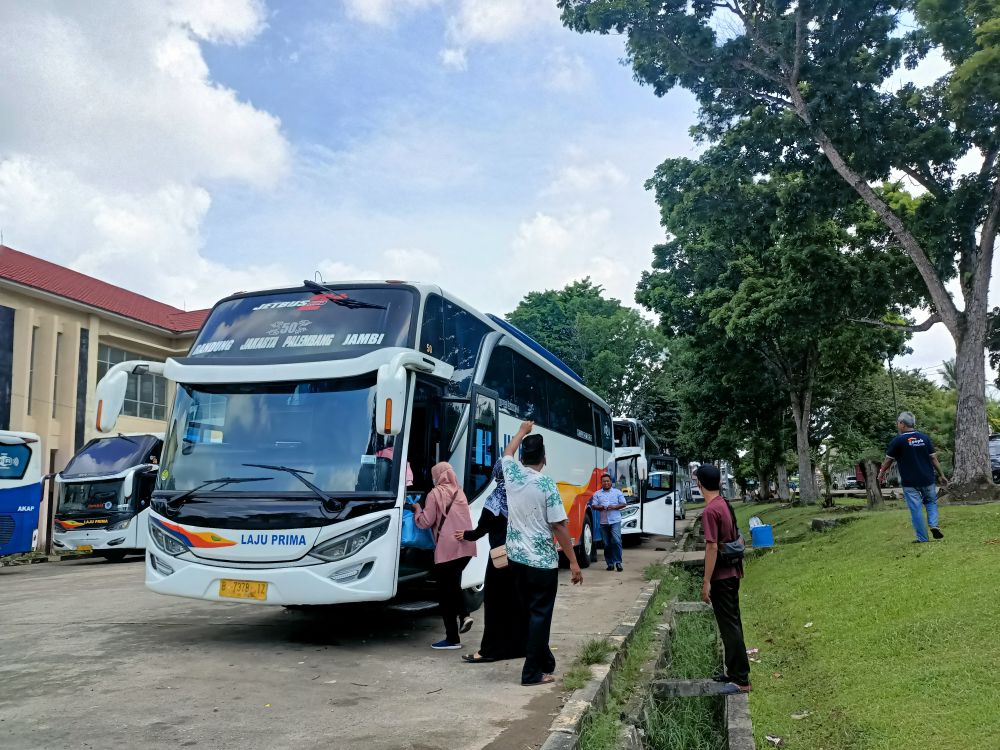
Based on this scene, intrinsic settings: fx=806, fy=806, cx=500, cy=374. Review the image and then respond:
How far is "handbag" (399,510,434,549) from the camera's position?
7.63m

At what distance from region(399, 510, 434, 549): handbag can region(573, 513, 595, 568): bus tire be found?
8227mm

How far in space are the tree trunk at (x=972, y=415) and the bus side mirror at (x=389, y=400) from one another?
12.6 m

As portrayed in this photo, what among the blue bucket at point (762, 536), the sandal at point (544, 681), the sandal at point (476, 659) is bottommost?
the sandal at point (544, 681)

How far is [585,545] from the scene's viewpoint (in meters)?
16.7

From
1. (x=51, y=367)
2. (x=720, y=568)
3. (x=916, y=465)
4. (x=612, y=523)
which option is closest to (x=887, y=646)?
(x=720, y=568)

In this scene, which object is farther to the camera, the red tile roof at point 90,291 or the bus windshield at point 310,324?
the red tile roof at point 90,291

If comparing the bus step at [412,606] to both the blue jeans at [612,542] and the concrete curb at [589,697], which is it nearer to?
the concrete curb at [589,697]

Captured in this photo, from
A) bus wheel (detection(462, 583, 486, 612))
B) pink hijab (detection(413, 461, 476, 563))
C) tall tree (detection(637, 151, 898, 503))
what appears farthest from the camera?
tall tree (detection(637, 151, 898, 503))

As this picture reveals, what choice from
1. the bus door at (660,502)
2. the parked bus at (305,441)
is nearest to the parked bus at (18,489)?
the parked bus at (305,441)

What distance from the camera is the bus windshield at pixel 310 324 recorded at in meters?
7.75

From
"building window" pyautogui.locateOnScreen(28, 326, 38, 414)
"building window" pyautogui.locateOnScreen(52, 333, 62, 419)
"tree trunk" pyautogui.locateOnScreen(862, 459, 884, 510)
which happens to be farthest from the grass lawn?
"building window" pyautogui.locateOnScreen(52, 333, 62, 419)

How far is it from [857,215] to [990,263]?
5.34m

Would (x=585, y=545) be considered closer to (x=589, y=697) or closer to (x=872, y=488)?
(x=872, y=488)

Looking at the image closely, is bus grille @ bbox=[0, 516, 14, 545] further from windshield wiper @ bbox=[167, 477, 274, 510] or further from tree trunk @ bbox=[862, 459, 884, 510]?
tree trunk @ bbox=[862, 459, 884, 510]
